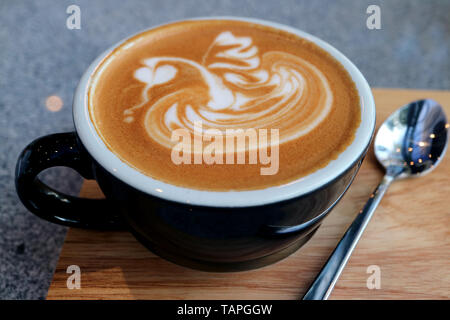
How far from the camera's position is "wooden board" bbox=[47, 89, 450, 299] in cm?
45

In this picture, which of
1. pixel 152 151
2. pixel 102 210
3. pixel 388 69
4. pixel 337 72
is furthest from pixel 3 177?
pixel 388 69

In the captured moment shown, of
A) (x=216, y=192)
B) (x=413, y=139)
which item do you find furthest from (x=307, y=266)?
(x=413, y=139)

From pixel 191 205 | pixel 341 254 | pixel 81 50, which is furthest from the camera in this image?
pixel 81 50

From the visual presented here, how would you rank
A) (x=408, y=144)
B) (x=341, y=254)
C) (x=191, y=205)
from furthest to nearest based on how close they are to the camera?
(x=408, y=144) → (x=341, y=254) → (x=191, y=205)

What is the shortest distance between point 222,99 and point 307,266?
0.71 ft

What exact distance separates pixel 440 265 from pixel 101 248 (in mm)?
399

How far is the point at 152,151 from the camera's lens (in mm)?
410

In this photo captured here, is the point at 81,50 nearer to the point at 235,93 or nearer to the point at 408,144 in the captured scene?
the point at 235,93

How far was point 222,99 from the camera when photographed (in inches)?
19.1

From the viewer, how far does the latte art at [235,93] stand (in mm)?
450

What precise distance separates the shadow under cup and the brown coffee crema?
0.04ft

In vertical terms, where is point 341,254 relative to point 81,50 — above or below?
below

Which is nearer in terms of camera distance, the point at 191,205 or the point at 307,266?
the point at 191,205

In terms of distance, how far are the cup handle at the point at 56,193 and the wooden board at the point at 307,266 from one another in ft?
0.09
